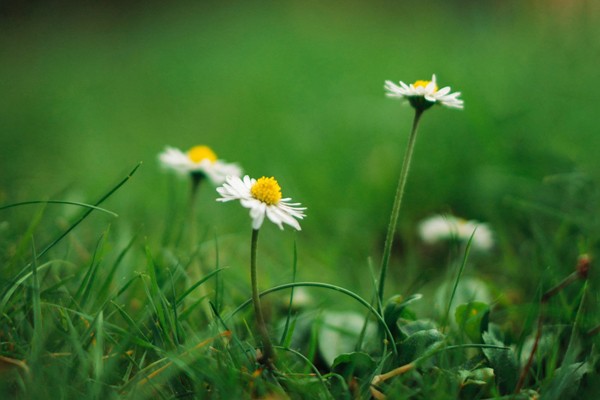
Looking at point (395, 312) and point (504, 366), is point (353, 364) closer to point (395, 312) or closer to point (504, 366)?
point (395, 312)

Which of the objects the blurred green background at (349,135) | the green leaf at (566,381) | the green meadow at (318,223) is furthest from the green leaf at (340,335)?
the green leaf at (566,381)

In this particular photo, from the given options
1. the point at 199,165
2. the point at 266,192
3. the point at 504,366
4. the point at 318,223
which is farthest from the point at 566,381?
the point at 318,223

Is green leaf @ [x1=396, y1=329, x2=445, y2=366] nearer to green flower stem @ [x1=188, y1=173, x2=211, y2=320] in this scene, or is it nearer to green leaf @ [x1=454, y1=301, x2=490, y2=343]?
green leaf @ [x1=454, y1=301, x2=490, y2=343]

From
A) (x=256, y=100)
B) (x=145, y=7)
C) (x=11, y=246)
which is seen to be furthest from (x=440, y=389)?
(x=145, y=7)

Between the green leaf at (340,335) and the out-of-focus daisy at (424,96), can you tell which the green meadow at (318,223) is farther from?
the out-of-focus daisy at (424,96)

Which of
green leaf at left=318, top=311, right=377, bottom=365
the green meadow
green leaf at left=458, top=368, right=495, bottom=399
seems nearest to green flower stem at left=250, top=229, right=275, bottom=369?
the green meadow

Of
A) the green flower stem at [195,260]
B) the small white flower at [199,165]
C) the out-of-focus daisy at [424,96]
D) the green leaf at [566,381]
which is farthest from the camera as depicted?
the small white flower at [199,165]
